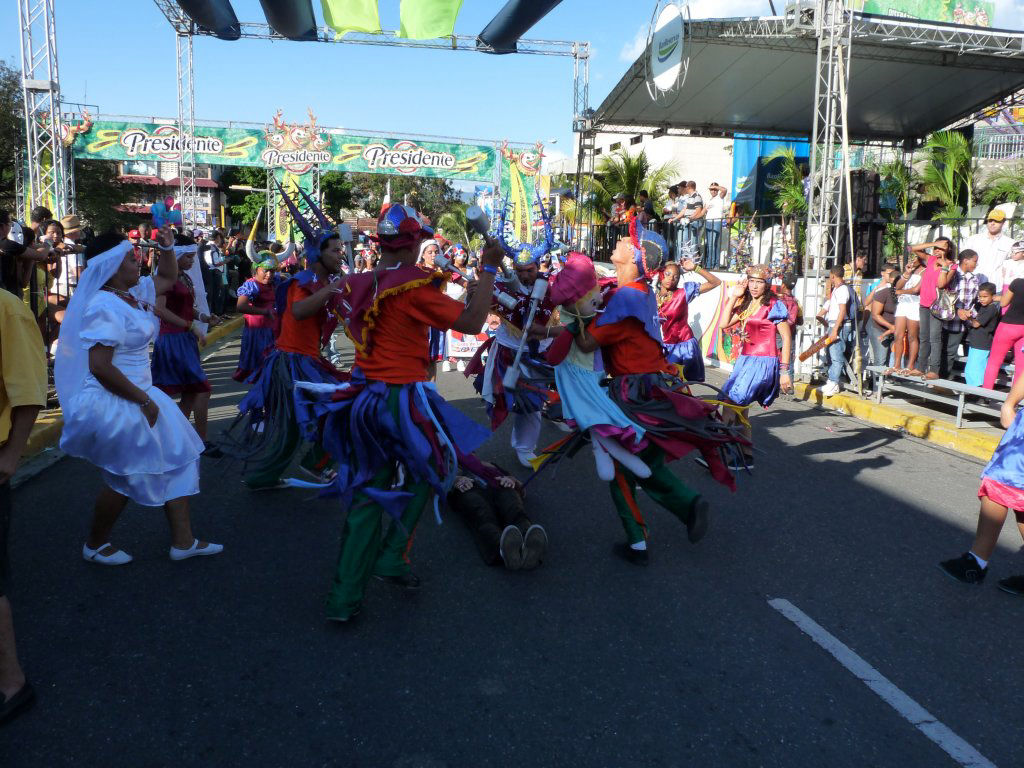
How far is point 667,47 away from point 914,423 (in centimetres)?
823

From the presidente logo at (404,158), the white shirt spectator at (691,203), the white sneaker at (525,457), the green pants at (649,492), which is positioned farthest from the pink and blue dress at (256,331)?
the presidente logo at (404,158)

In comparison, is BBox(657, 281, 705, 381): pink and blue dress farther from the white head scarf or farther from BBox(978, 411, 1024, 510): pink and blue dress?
the white head scarf

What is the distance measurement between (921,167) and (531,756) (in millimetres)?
22772

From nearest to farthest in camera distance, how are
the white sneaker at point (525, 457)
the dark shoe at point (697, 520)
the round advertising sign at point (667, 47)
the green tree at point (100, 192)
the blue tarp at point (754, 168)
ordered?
the dark shoe at point (697, 520) → the white sneaker at point (525, 457) → the round advertising sign at point (667, 47) → the blue tarp at point (754, 168) → the green tree at point (100, 192)

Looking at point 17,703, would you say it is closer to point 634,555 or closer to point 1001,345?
point 634,555

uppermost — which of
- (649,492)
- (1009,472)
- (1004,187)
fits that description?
(1004,187)

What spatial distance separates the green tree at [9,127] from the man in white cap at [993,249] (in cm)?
2764

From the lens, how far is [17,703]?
3.04m

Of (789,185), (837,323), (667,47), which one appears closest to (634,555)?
(837,323)

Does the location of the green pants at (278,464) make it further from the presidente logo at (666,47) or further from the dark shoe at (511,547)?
the presidente logo at (666,47)

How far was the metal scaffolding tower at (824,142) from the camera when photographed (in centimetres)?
1110

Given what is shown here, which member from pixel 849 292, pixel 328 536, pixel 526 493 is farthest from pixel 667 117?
pixel 328 536

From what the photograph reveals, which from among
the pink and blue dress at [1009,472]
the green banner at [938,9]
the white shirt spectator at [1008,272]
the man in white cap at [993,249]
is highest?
the green banner at [938,9]

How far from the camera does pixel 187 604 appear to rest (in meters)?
4.07
